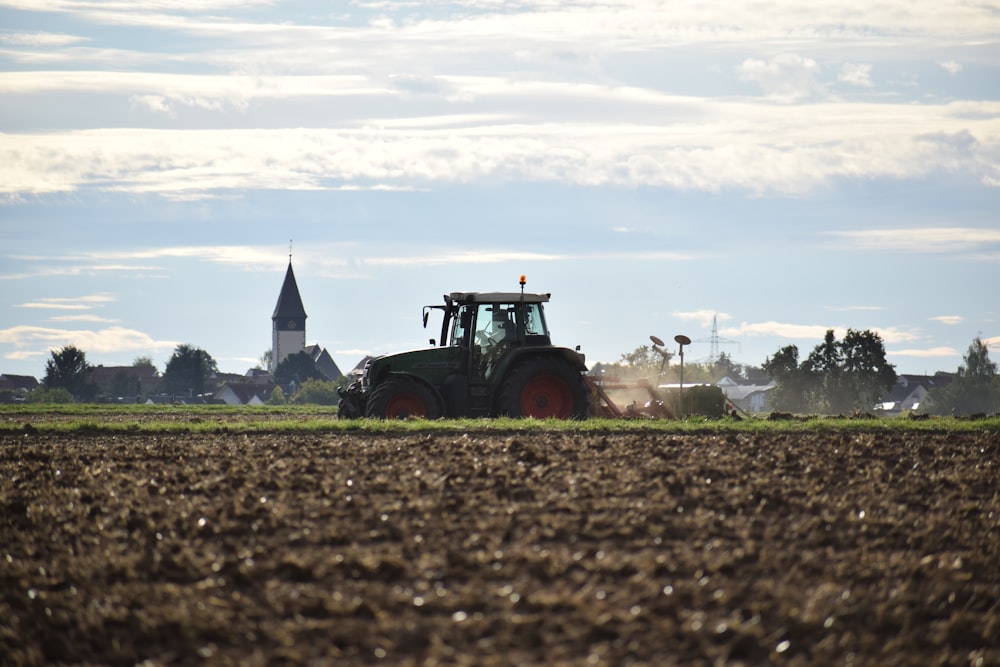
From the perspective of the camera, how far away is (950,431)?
77.0ft

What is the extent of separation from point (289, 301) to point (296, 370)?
18708 mm

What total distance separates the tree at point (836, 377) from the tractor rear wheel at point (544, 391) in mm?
73482

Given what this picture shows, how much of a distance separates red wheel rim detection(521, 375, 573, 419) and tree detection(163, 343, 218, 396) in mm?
129906

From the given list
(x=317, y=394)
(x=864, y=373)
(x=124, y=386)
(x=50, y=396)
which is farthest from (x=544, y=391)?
(x=124, y=386)

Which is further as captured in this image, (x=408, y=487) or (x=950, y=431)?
(x=950, y=431)

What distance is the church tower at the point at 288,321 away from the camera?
175 metres

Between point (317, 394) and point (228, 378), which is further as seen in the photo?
point (228, 378)

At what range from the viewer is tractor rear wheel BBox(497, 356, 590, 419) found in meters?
24.6

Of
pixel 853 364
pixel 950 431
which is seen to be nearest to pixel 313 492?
pixel 950 431

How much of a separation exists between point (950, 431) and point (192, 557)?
16430 mm

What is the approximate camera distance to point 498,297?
2516 centimetres

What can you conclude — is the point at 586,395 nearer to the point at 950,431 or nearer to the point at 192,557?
the point at 950,431

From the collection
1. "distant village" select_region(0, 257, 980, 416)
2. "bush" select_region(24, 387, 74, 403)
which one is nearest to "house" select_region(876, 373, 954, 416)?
"distant village" select_region(0, 257, 980, 416)

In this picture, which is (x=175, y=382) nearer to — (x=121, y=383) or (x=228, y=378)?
(x=121, y=383)
